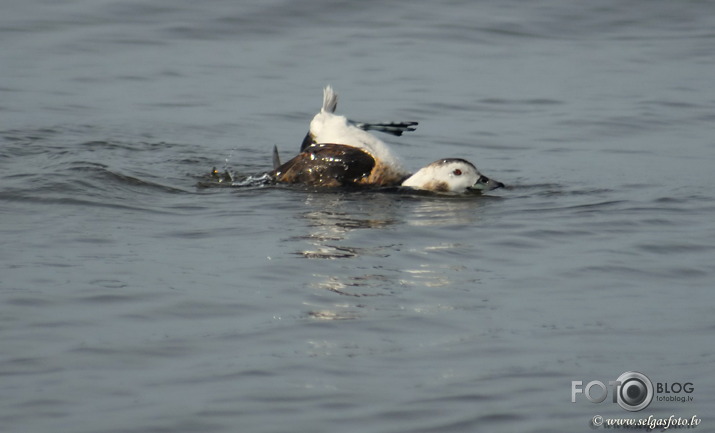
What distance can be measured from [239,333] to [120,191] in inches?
132

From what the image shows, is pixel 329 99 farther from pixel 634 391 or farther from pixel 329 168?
pixel 634 391

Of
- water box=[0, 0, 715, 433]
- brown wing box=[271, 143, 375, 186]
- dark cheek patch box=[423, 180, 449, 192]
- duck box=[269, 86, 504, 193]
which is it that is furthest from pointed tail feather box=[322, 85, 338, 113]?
dark cheek patch box=[423, 180, 449, 192]

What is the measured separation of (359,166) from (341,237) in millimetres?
1849

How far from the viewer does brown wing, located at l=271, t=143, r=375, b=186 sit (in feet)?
29.3

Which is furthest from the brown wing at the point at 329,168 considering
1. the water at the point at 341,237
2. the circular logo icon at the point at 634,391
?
the circular logo icon at the point at 634,391

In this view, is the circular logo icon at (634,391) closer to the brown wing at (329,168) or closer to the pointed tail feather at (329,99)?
the brown wing at (329,168)

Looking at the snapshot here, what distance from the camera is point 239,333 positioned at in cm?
526

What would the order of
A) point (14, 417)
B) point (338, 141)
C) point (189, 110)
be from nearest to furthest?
point (14, 417) < point (338, 141) < point (189, 110)

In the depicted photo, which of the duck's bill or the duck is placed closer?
the duck's bill

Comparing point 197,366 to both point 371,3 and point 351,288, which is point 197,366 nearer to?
point 351,288

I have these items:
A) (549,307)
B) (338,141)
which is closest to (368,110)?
(338,141)

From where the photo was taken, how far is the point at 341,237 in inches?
284

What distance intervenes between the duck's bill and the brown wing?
2.64 ft

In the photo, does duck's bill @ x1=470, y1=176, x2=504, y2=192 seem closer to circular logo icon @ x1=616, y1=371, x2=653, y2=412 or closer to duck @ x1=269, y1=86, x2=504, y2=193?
duck @ x1=269, y1=86, x2=504, y2=193
